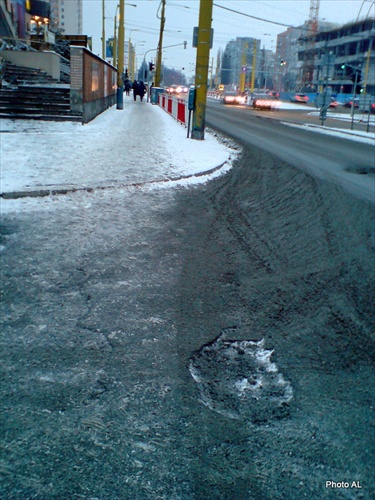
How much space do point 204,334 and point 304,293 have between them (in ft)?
4.38

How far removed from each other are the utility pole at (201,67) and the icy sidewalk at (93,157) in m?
0.70

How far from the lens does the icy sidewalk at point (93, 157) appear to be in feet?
28.5

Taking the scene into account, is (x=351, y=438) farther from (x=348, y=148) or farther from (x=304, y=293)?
(x=348, y=148)

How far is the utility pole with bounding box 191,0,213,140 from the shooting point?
15969mm

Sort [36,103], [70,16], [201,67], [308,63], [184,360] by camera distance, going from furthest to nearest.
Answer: [70,16] → [308,63] → [36,103] → [201,67] → [184,360]

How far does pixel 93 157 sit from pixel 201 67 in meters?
7.02

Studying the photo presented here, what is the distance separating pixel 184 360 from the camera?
3.39 meters

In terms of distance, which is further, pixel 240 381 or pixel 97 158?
pixel 97 158

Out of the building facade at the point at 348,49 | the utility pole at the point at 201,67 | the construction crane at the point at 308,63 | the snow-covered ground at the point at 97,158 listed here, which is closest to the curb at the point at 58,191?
the snow-covered ground at the point at 97,158

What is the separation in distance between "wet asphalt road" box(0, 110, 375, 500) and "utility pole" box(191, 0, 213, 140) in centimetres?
1071

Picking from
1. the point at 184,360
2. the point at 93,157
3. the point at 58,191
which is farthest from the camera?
the point at 93,157

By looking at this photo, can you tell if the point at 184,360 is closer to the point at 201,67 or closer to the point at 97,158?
the point at 97,158

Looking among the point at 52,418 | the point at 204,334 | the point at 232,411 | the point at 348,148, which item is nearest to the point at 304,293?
the point at 204,334

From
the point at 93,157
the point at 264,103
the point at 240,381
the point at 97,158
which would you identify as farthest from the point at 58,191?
the point at 264,103
